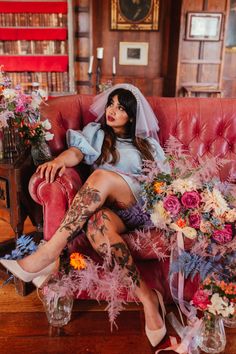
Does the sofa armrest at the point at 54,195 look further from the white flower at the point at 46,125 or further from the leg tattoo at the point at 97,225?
the white flower at the point at 46,125

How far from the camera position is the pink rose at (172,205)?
4.54 feet

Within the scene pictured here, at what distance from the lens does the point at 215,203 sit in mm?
1361

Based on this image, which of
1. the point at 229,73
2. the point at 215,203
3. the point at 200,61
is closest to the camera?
the point at 215,203

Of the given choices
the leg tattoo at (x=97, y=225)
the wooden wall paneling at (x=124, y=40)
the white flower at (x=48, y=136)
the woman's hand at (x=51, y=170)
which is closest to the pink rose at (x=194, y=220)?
the leg tattoo at (x=97, y=225)

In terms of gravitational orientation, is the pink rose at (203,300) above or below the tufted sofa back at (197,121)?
below

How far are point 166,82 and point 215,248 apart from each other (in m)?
3.93

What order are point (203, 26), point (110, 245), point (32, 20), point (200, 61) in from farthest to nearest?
1. point (200, 61)
2. point (203, 26)
3. point (32, 20)
4. point (110, 245)

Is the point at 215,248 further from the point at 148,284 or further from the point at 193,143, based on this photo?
the point at 193,143

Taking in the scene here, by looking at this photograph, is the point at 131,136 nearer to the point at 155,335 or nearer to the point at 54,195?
the point at 54,195

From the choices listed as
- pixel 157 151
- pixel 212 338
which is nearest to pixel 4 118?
pixel 157 151

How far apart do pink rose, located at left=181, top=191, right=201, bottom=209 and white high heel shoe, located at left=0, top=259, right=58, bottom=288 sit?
2.15 ft

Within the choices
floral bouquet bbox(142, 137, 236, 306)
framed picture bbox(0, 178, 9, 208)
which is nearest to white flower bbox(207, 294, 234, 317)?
floral bouquet bbox(142, 137, 236, 306)

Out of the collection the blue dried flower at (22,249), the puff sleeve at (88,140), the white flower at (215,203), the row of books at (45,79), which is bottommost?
the blue dried flower at (22,249)

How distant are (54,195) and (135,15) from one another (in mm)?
3893
